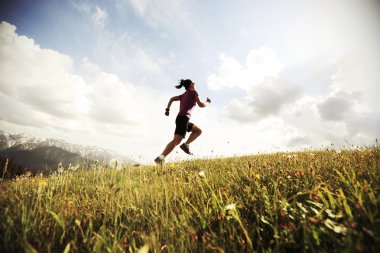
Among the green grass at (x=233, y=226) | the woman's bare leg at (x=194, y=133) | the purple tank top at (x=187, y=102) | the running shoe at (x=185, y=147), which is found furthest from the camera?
the woman's bare leg at (x=194, y=133)

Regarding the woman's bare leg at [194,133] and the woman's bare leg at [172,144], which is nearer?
the woman's bare leg at [172,144]

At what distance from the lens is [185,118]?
773 centimetres

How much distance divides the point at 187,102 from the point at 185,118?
0.55m

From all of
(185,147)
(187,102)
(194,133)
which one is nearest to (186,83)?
(187,102)

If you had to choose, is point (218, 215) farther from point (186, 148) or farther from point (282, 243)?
point (186, 148)

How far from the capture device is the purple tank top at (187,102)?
776 cm

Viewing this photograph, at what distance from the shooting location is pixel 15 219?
2.17m

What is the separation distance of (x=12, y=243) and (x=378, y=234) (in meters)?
2.43

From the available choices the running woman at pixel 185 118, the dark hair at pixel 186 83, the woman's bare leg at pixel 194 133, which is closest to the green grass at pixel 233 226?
the running woman at pixel 185 118

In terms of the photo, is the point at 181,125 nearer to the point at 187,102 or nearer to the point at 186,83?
the point at 187,102

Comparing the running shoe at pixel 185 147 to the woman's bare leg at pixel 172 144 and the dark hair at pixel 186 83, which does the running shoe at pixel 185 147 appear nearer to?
the woman's bare leg at pixel 172 144

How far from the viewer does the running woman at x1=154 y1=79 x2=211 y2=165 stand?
745 cm

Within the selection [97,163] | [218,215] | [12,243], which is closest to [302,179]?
[218,215]

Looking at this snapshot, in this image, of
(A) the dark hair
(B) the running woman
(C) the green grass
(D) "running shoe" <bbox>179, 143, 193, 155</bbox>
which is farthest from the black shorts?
(C) the green grass
